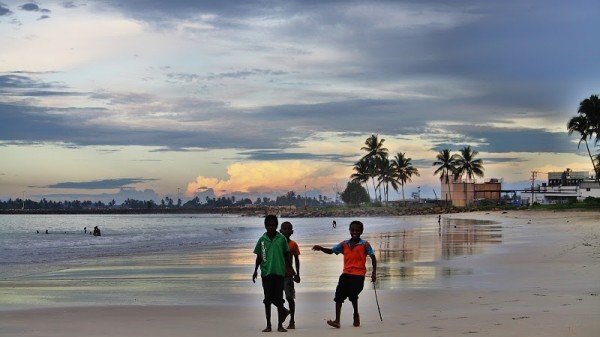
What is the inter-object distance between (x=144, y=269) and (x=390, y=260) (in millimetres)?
7928

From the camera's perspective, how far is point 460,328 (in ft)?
30.9

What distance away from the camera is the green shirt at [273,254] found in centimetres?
1032

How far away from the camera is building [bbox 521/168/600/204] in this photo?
10456 cm

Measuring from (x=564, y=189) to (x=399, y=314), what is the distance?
11232cm

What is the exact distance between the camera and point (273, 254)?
10.3m

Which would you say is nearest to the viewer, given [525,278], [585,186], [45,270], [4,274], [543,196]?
[525,278]

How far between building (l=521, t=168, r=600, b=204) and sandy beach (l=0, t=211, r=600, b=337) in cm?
9538

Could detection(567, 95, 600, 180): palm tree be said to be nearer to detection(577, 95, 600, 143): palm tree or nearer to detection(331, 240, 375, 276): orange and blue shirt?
detection(577, 95, 600, 143): palm tree

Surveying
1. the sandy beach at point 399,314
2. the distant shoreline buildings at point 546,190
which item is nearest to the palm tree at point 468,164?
the distant shoreline buildings at point 546,190

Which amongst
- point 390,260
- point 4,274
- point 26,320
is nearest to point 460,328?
point 26,320

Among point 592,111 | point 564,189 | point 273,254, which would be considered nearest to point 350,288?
point 273,254

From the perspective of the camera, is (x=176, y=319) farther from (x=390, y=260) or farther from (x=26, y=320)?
(x=390, y=260)

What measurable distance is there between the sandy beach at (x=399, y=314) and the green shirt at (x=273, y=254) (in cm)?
90

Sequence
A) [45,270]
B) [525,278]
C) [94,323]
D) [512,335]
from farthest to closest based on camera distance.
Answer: [45,270] < [525,278] < [94,323] < [512,335]
